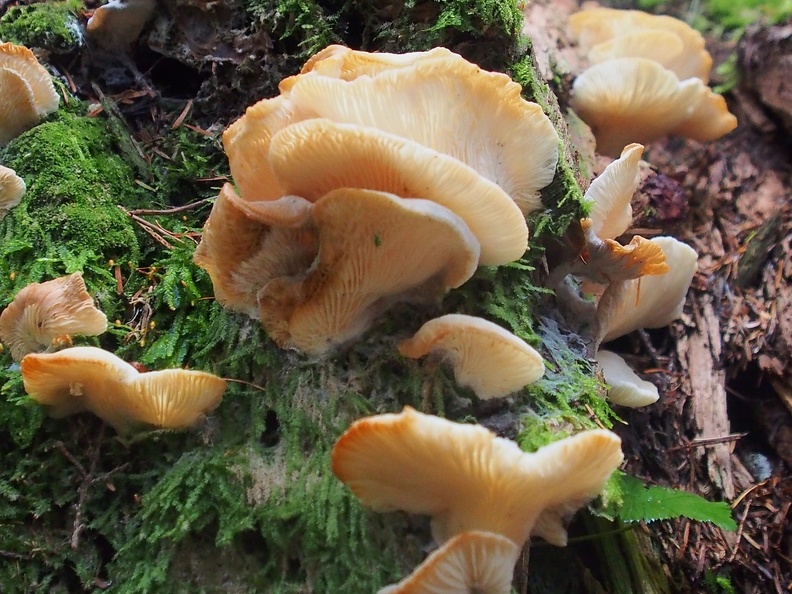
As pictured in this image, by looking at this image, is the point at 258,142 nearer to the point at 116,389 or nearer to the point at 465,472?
the point at 116,389

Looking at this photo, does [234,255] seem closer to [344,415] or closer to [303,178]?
[303,178]

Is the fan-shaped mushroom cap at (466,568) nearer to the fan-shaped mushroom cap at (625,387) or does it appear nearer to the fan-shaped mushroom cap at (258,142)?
the fan-shaped mushroom cap at (625,387)

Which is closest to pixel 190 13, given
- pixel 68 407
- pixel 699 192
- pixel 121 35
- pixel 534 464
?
pixel 121 35

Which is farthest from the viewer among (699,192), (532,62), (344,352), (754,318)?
(699,192)

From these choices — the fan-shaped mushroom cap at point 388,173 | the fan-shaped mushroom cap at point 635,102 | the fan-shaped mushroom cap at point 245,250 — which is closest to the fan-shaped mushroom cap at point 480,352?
the fan-shaped mushroom cap at point 388,173

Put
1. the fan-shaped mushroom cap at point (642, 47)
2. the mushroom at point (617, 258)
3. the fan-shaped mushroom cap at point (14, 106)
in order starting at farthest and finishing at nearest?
1. the fan-shaped mushroom cap at point (642, 47)
2. the fan-shaped mushroom cap at point (14, 106)
3. the mushroom at point (617, 258)

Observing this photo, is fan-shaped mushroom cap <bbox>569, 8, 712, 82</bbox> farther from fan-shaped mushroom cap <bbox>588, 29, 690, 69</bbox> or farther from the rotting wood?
the rotting wood
